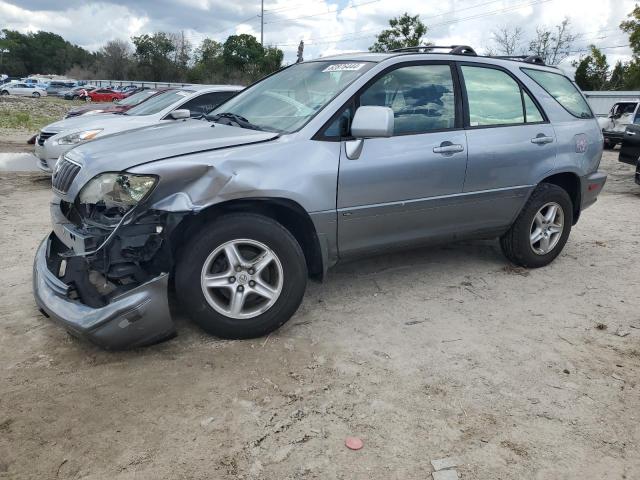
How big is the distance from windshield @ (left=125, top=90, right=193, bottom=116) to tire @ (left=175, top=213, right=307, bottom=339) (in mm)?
5677

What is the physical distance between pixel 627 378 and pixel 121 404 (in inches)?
112

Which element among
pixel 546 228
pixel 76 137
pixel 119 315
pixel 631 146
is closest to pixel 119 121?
pixel 76 137

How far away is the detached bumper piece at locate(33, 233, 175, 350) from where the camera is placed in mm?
2910

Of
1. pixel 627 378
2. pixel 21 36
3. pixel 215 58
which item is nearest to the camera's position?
pixel 627 378

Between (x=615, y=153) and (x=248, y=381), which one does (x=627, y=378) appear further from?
(x=615, y=153)

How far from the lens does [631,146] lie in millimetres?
Result: 10102

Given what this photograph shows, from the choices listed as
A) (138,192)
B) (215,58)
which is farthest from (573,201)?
(215,58)

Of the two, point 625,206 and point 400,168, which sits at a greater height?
point 400,168

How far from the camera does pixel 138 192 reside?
305 centimetres

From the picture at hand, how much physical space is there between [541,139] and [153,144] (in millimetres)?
3162

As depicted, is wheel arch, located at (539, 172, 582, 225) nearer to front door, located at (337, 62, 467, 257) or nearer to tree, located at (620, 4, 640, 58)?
front door, located at (337, 62, 467, 257)

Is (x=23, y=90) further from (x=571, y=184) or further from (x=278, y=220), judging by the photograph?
(x=571, y=184)

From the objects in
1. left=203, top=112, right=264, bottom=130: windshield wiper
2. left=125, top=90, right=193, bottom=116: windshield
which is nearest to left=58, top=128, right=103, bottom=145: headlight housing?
left=125, top=90, right=193, bottom=116: windshield

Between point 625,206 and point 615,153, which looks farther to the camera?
point 615,153
